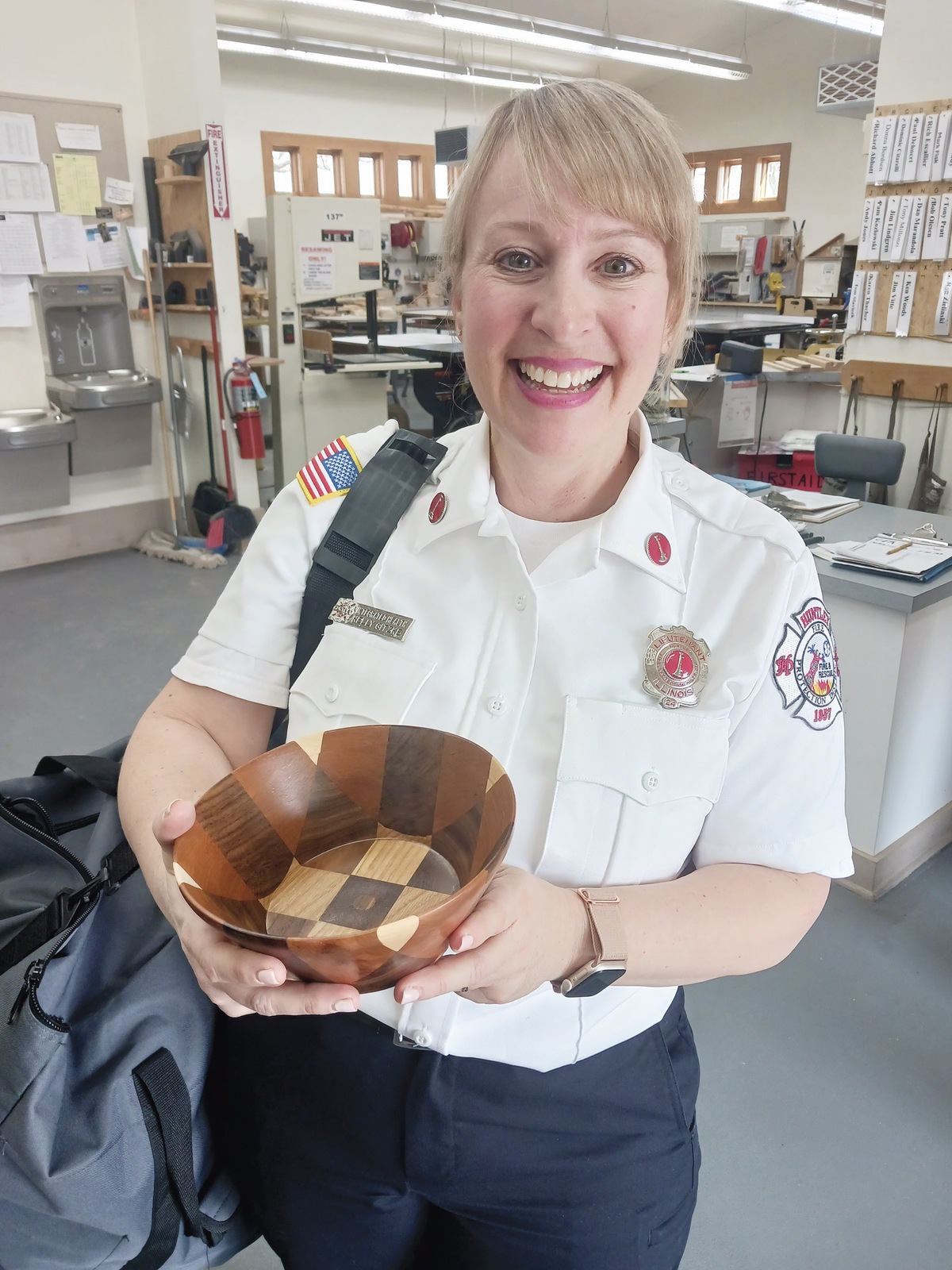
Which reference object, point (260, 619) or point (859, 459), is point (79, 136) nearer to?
point (859, 459)

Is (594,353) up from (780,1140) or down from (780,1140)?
up

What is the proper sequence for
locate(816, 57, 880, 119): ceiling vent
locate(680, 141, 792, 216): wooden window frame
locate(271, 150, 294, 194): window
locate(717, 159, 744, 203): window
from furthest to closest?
locate(717, 159, 744, 203): window, locate(680, 141, 792, 216): wooden window frame, locate(271, 150, 294, 194): window, locate(816, 57, 880, 119): ceiling vent

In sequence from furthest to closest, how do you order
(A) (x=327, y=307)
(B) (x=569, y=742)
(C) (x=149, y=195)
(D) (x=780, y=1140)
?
(A) (x=327, y=307), (C) (x=149, y=195), (D) (x=780, y=1140), (B) (x=569, y=742)

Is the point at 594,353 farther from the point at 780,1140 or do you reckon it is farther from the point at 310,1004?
the point at 780,1140

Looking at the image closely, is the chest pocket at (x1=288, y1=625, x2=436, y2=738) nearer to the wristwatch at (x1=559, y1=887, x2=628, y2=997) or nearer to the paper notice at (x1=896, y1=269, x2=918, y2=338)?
the wristwatch at (x1=559, y1=887, x2=628, y2=997)

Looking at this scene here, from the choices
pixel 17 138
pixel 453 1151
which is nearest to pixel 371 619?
pixel 453 1151

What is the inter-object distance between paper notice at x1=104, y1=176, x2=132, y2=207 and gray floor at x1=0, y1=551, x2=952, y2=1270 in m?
4.85

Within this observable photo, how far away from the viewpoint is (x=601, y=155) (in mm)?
897

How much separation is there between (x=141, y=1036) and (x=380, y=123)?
13.6 meters

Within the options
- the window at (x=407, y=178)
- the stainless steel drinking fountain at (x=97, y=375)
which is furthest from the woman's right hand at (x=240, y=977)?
the window at (x=407, y=178)

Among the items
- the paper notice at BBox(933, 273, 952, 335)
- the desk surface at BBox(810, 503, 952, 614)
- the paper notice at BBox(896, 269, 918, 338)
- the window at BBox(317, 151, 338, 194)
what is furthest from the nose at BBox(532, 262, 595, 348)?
the window at BBox(317, 151, 338, 194)

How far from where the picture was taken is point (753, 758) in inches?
36.1

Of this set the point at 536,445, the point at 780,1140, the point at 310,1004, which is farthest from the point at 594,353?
the point at 780,1140

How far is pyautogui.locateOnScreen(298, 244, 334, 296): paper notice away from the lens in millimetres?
5660
